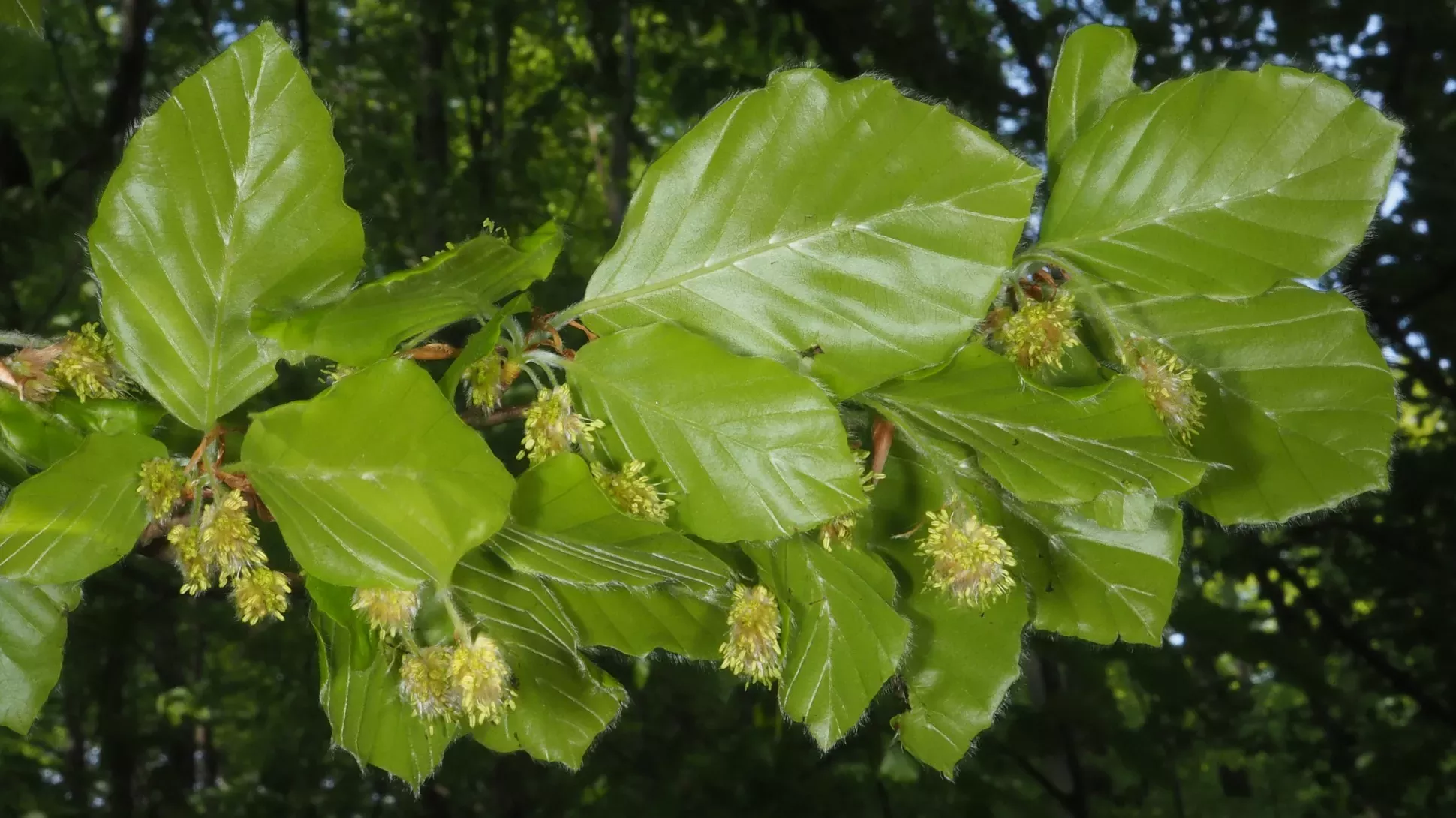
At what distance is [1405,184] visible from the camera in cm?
222

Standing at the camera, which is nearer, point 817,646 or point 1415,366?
point 817,646

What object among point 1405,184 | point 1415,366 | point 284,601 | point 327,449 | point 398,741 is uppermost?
point 327,449

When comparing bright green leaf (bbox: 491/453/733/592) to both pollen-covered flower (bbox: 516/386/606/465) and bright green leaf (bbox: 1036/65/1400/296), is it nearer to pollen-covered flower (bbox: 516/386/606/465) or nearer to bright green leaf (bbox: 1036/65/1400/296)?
pollen-covered flower (bbox: 516/386/606/465)

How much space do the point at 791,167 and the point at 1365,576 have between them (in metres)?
2.38

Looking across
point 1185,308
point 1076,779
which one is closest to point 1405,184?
point 1076,779

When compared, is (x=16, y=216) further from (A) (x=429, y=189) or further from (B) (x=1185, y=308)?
(B) (x=1185, y=308)

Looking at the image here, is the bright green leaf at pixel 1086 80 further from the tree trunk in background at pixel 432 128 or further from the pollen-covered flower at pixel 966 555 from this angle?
the tree trunk in background at pixel 432 128

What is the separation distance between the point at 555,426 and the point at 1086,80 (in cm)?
30

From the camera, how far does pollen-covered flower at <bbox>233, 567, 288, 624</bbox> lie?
45 centimetres

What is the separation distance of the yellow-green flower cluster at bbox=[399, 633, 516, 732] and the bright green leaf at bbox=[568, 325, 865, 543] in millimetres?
113

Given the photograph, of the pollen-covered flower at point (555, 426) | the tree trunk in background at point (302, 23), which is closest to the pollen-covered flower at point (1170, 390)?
the pollen-covered flower at point (555, 426)

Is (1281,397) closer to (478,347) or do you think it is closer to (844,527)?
(844,527)

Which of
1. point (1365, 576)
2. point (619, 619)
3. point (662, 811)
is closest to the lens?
point (619, 619)

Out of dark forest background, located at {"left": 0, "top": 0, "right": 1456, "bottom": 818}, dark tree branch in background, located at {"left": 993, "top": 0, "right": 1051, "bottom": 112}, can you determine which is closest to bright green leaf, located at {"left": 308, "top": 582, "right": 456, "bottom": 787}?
dark forest background, located at {"left": 0, "top": 0, "right": 1456, "bottom": 818}
